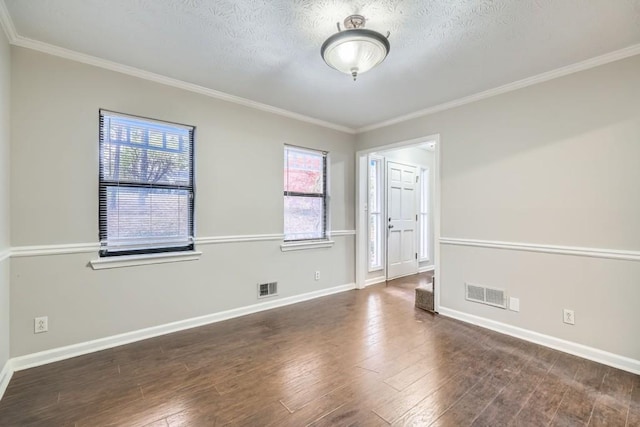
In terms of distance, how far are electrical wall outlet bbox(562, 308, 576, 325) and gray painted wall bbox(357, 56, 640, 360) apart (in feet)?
0.13

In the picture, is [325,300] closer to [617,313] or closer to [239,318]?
[239,318]

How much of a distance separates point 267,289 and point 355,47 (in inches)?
109

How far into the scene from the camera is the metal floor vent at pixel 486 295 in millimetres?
2992

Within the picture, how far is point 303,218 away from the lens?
4094 millimetres

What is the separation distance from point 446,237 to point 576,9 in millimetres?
2224

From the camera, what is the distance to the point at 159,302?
2877 mm

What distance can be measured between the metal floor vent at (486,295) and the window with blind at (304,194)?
1.97m

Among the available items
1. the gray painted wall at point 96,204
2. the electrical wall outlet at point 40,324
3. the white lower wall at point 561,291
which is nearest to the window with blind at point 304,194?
the gray painted wall at point 96,204

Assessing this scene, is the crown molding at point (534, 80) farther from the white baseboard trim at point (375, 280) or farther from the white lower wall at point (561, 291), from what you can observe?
the white baseboard trim at point (375, 280)

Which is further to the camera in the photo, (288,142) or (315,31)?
(288,142)

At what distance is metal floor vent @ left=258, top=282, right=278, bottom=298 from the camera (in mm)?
3576

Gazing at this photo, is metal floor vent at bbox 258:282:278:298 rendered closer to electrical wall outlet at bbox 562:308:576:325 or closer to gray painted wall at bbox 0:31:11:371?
gray painted wall at bbox 0:31:11:371

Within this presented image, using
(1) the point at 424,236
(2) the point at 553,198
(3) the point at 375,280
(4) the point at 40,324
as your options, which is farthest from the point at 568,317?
(4) the point at 40,324

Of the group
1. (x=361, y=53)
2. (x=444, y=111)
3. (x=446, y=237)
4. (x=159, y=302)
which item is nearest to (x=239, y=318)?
(x=159, y=302)
